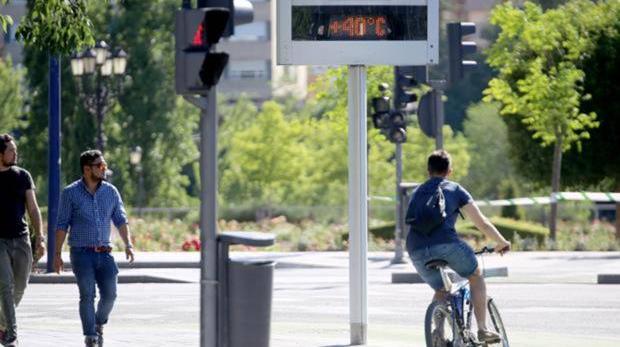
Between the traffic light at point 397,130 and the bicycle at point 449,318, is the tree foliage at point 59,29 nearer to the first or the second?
the bicycle at point 449,318

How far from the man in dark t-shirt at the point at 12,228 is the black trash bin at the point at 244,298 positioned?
88.8 inches

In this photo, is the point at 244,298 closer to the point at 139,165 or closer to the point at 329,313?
the point at 329,313

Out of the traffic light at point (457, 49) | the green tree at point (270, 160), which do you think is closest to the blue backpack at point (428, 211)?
the traffic light at point (457, 49)

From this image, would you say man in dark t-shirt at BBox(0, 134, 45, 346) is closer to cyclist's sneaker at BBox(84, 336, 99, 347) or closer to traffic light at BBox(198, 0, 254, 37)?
cyclist's sneaker at BBox(84, 336, 99, 347)

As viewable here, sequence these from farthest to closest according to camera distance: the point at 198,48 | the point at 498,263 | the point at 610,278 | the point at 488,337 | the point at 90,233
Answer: the point at 498,263, the point at 610,278, the point at 90,233, the point at 488,337, the point at 198,48

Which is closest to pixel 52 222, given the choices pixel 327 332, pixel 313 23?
pixel 327 332

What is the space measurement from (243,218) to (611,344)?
43.0 metres

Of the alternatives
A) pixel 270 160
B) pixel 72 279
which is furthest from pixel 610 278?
pixel 270 160

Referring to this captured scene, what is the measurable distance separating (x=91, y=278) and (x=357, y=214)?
8.01 ft

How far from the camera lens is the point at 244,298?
11.9 meters

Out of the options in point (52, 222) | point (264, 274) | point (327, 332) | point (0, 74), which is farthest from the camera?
point (0, 74)

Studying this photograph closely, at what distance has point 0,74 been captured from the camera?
70000 millimetres

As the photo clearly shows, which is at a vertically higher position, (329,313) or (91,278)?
(91,278)

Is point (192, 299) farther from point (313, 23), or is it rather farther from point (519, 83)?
point (519, 83)
